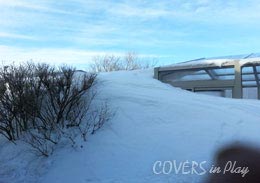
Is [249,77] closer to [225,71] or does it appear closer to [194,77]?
[225,71]

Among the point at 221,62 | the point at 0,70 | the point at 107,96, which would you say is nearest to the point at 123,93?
the point at 107,96

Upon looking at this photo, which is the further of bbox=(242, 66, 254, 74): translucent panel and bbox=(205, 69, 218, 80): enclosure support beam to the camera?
bbox=(205, 69, 218, 80): enclosure support beam

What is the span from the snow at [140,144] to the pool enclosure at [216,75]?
6.51 meters

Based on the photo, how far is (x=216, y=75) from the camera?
21859 mm

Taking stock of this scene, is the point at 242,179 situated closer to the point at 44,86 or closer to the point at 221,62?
the point at 44,86

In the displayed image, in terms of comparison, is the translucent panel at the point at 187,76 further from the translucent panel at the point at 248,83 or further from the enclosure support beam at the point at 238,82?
the translucent panel at the point at 248,83

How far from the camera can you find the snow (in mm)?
10102

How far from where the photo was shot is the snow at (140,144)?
398 inches

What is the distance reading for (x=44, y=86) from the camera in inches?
487

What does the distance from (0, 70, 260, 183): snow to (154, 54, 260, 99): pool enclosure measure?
21.4 feet

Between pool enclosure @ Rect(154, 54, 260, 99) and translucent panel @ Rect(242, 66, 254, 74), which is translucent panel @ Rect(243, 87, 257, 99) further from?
translucent panel @ Rect(242, 66, 254, 74)

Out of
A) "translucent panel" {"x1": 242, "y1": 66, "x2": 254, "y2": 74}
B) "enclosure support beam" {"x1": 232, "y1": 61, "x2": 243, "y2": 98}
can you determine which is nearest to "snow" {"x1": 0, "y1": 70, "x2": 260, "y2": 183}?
"enclosure support beam" {"x1": 232, "y1": 61, "x2": 243, "y2": 98}

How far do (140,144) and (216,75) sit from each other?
11.7 metres

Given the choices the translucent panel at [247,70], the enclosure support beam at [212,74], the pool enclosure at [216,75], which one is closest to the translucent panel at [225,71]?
the pool enclosure at [216,75]
